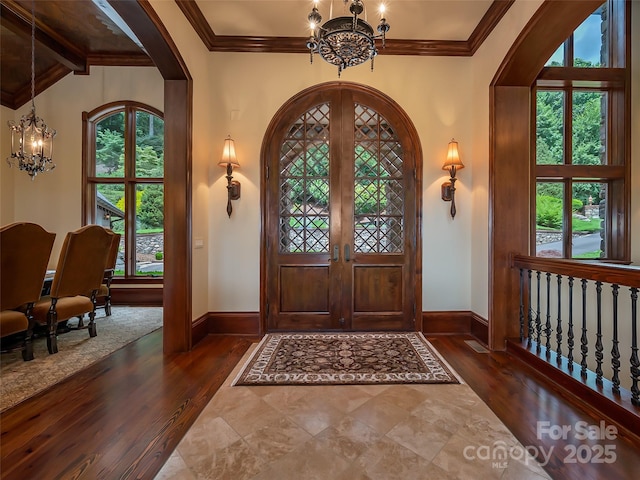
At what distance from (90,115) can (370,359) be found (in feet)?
19.8

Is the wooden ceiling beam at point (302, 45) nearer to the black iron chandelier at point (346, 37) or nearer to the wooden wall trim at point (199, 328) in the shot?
the black iron chandelier at point (346, 37)

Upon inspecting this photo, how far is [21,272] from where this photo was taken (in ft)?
8.31

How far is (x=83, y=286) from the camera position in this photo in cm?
330

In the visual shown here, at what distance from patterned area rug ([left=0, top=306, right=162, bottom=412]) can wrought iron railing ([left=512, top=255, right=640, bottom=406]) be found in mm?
4061

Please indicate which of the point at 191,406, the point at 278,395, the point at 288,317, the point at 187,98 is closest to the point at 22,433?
the point at 191,406

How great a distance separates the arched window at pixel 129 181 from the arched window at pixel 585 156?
19.1 ft

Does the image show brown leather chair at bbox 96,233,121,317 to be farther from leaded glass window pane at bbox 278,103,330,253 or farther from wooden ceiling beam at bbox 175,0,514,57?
wooden ceiling beam at bbox 175,0,514,57

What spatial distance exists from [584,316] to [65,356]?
181 inches

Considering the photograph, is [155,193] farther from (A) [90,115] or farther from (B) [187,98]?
(B) [187,98]

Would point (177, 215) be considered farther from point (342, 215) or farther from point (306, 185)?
point (342, 215)

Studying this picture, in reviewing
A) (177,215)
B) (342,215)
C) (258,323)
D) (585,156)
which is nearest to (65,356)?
(177,215)

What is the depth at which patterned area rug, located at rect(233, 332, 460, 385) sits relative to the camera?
95.0 inches

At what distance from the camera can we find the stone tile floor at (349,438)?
1.46 m

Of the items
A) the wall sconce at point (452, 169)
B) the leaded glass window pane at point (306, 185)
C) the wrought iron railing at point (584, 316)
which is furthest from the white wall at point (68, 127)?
the wrought iron railing at point (584, 316)
